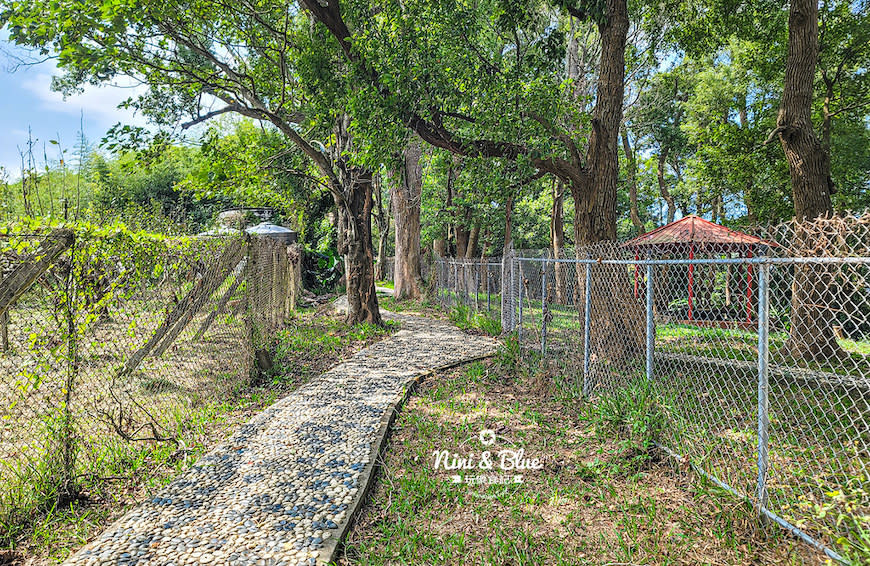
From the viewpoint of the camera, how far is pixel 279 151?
36.3 ft

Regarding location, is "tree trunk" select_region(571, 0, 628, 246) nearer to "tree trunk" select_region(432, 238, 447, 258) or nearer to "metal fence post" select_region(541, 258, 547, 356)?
"metal fence post" select_region(541, 258, 547, 356)

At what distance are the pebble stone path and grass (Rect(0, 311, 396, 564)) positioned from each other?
18 cm

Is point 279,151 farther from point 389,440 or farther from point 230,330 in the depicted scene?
point 389,440

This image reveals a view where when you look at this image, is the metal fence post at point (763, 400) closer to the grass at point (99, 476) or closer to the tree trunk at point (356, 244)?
the grass at point (99, 476)

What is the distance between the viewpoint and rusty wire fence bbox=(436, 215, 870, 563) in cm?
259

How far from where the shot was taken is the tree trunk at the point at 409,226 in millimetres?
16609

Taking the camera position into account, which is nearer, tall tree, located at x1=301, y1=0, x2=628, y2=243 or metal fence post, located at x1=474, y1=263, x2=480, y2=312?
tall tree, located at x1=301, y1=0, x2=628, y2=243

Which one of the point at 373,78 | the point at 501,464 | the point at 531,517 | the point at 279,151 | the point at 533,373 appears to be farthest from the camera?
the point at 279,151

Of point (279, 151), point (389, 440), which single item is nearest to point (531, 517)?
point (389, 440)

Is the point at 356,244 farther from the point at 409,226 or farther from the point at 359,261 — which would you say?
the point at 409,226

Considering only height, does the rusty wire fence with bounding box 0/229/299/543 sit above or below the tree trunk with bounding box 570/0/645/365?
below

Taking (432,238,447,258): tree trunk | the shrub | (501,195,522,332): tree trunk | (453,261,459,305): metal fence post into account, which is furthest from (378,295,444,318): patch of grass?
the shrub

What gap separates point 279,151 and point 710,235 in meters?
12.8

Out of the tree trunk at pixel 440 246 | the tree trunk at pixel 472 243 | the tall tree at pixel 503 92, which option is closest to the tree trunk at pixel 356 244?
the tall tree at pixel 503 92
